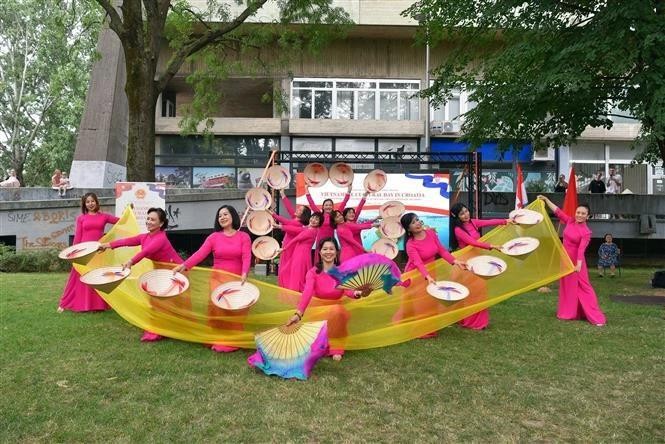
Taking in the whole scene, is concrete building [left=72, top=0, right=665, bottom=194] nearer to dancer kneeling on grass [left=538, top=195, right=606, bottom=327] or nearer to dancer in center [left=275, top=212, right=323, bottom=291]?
dancer kneeling on grass [left=538, top=195, right=606, bottom=327]

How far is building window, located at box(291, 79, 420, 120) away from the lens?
2589 centimetres

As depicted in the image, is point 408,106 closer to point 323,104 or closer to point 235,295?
point 323,104

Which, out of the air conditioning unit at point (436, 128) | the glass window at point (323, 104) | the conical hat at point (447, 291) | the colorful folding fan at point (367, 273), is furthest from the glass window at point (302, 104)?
the colorful folding fan at point (367, 273)

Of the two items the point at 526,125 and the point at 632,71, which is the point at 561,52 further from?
the point at 526,125

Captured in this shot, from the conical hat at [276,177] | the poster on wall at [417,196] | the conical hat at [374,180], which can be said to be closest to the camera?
the conical hat at [276,177]

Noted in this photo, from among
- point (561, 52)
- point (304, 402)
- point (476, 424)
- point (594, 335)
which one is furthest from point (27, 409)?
point (561, 52)

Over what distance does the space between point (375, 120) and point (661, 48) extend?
1713cm

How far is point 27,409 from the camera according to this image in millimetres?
4203

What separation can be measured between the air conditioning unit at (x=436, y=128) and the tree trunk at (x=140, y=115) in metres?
17.6

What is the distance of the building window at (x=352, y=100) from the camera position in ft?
84.9

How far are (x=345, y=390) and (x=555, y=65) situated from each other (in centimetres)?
752

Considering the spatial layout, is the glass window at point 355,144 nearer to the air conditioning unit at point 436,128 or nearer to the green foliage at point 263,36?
the air conditioning unit at point 436,128

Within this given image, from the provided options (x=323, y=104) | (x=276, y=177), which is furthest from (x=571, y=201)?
(x=323, y=104)

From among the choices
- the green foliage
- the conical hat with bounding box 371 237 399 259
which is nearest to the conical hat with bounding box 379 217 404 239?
the conical hat with bounding box 371 237 399 259
